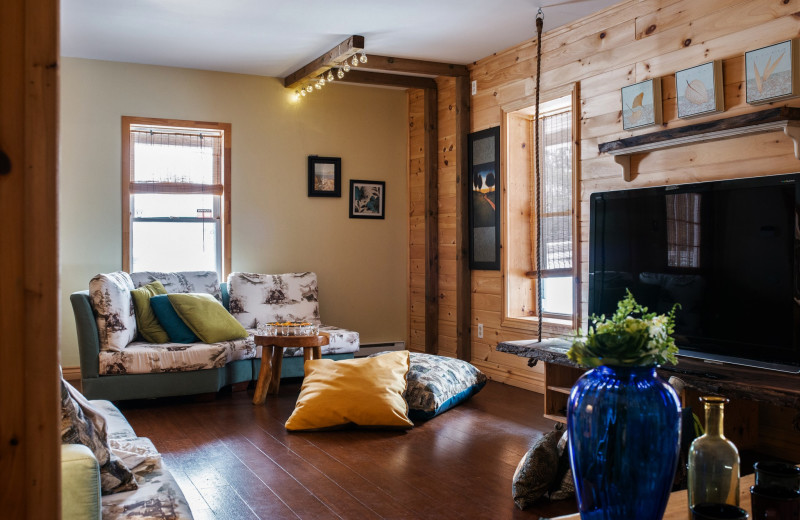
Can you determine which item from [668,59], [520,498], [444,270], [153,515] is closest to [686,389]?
[520,498]

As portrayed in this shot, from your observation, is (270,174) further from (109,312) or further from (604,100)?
(604,100)

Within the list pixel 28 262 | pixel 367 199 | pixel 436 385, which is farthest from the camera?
pixel 367 199

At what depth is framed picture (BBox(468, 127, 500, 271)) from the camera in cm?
577

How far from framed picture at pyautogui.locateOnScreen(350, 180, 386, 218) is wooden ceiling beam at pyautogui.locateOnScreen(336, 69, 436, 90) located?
101cm

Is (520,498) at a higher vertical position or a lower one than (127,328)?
lower

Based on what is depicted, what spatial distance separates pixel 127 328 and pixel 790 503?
451 cm

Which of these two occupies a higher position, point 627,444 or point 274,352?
point 627,444

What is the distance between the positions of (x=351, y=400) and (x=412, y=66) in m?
3.11

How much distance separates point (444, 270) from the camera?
21.4ft

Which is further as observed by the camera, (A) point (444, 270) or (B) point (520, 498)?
(A) point (444, 270)

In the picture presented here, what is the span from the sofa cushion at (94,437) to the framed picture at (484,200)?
4076mm

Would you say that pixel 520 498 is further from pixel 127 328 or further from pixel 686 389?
pixel 127 328

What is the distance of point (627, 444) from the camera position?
130 cm

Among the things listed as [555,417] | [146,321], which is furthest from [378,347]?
[555,417]
